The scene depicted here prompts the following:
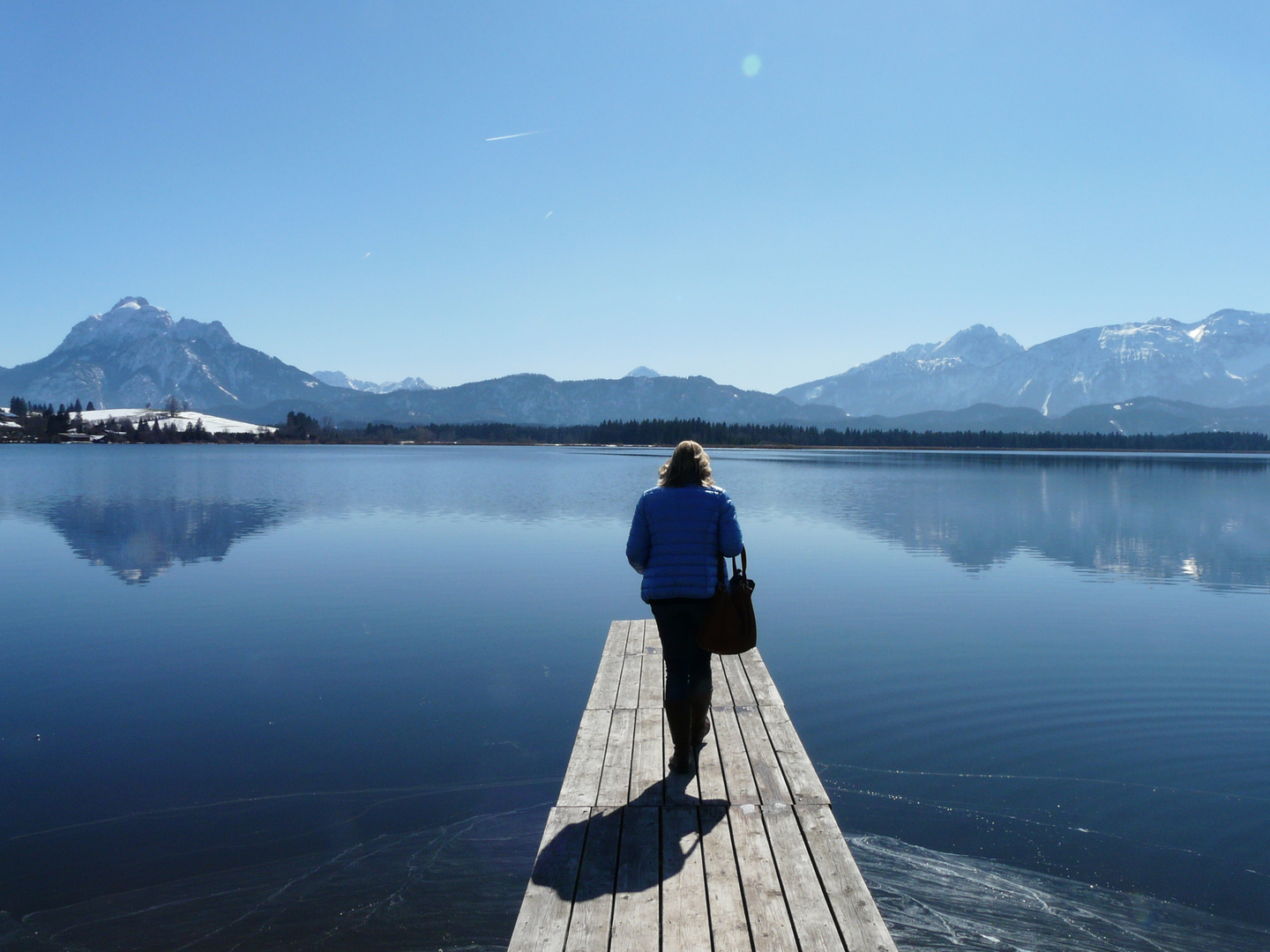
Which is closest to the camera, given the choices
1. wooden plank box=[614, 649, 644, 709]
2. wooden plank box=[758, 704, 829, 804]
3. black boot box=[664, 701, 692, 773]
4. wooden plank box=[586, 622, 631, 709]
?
wooden plank box=[758, 704, 829, 804]

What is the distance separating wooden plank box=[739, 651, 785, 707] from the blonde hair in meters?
3.41

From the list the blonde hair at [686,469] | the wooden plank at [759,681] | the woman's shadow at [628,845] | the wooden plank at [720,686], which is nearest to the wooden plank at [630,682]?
the wooden plank at [720,686]

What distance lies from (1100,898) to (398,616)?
570 inches

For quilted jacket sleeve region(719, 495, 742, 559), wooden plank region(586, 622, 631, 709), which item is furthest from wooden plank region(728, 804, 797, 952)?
wooden plank region(586, 622, 631, 709)

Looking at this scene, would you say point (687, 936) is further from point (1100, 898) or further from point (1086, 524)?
point (1086, 524)

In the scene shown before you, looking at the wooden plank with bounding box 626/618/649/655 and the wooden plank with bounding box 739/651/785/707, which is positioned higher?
the wooden plank with bounding box 626/618/649/655

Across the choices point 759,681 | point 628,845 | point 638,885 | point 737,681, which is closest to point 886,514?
point 759,681

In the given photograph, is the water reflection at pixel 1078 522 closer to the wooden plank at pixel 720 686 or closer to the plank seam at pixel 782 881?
the wooden plank at pixel 720 686

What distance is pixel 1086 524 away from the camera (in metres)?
39.7

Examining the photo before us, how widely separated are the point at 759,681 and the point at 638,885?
17.0 ft

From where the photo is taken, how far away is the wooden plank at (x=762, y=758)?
281 inches

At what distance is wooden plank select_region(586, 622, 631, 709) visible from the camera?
9.88 metres

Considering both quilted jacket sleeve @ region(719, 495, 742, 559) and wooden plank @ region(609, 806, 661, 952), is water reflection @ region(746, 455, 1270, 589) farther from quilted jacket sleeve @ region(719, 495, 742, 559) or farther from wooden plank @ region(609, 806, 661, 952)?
wooden plank @ region(609, 806, 661, 952)

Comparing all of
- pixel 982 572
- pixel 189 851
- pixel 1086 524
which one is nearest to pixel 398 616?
pixel 189 851
